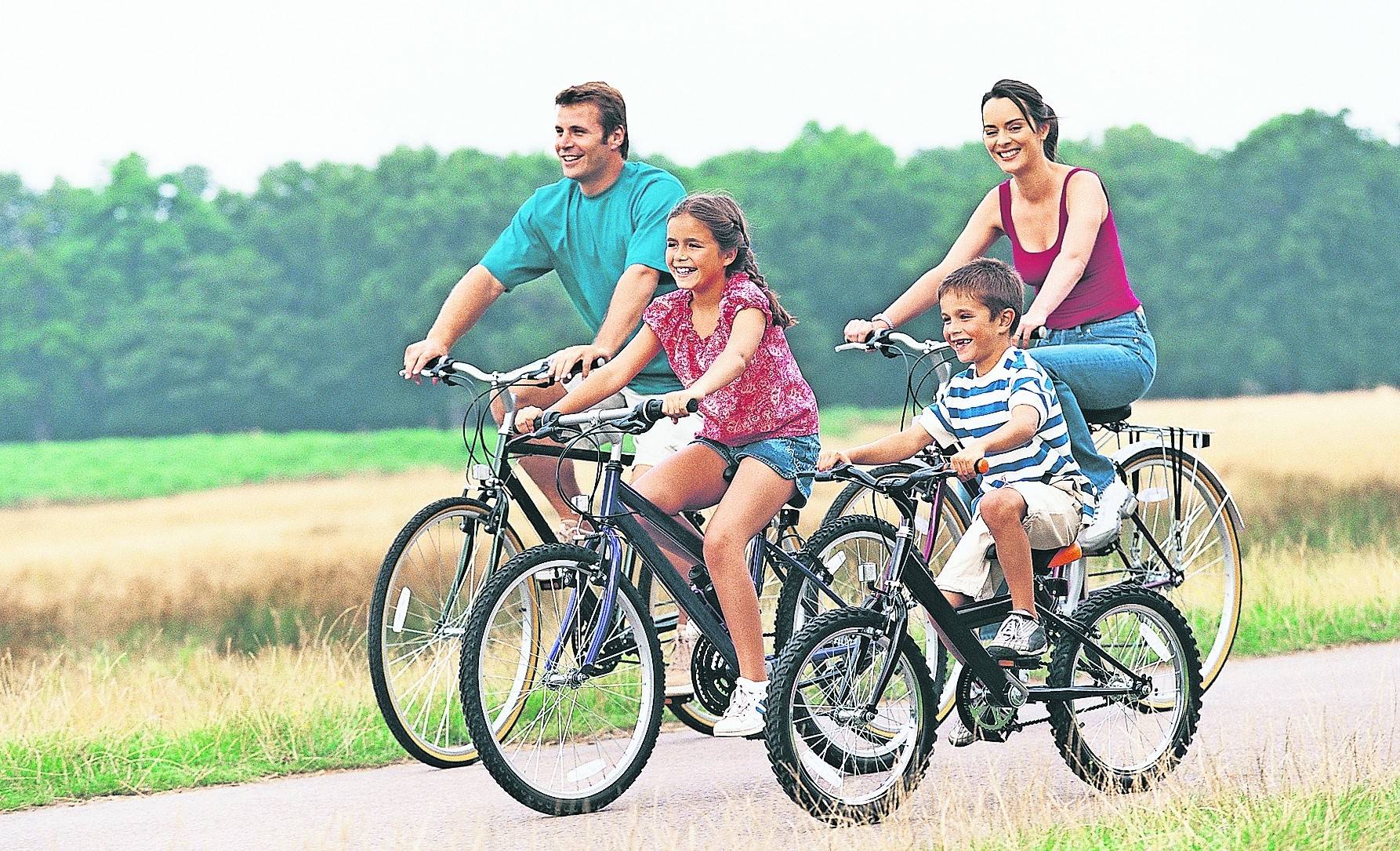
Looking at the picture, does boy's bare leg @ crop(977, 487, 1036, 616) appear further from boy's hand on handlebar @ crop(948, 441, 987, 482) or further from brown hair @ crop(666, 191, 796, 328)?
brown hair @ crop(666, 191, 796, 328)

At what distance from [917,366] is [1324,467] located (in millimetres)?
12048

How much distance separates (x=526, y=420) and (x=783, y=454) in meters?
0.77

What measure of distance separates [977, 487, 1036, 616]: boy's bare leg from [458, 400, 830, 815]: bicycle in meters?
0.62

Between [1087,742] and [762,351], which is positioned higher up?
[762,351]

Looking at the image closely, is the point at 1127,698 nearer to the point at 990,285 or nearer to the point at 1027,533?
the point at 1027,533

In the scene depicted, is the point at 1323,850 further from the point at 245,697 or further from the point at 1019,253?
the point at 245,697

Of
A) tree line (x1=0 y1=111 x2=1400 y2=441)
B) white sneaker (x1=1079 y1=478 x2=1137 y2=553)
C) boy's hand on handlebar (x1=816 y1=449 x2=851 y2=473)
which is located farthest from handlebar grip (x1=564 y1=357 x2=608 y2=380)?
tree line (x1=0 y1=111 x2=1400 y2=441)

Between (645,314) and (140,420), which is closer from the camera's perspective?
(645,314)

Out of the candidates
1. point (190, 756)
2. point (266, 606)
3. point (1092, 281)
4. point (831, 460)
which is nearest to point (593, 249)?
point (831, 460)

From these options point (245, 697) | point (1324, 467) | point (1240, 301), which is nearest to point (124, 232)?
point (1240, 301)

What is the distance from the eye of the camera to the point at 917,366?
21.8 feet

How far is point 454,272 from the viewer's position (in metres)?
56.6

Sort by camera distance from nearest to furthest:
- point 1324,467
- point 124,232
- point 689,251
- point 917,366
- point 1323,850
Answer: point 1323,850 < point 689,251 < point 917,366 < point 1324,467 < point 124,232

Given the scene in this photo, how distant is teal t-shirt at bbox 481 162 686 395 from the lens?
627 centimetres
